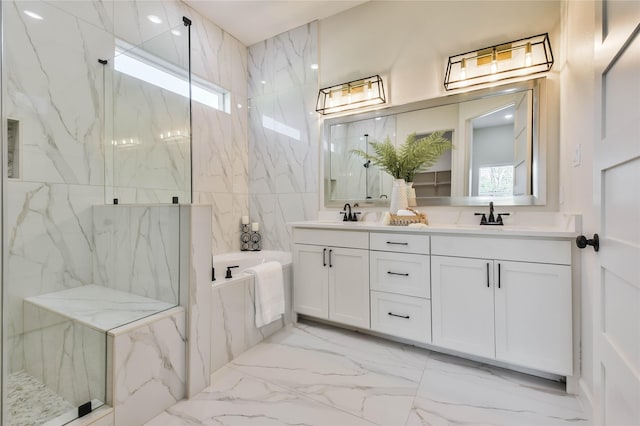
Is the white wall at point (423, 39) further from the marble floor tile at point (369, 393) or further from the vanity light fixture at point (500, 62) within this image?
the marble floor tile at point (369, 393)

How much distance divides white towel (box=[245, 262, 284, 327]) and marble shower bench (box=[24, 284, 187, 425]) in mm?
638

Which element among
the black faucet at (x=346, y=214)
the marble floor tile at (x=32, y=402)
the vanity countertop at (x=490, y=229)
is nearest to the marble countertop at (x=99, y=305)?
the marble floor tile at (x=32, y=402)

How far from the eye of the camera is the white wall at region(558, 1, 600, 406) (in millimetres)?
1369

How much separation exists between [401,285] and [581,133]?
4.42ft

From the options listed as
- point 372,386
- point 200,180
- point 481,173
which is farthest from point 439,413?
point 200,180

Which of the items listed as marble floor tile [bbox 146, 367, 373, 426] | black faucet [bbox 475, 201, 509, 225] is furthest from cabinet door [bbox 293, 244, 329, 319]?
black faucet [bbox 475, 201, 509, 225]

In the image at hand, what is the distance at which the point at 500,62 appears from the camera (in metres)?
2.14

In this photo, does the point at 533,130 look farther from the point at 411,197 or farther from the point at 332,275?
the point at 332,275

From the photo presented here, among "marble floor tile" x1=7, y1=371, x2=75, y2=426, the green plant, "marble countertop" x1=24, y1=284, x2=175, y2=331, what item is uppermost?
the green plant

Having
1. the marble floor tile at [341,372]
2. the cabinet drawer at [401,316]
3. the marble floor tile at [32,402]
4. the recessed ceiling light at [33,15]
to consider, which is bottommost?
the marble floor tile at [341,372]

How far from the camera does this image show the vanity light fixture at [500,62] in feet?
6.57

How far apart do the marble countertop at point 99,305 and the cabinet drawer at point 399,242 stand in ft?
4.59

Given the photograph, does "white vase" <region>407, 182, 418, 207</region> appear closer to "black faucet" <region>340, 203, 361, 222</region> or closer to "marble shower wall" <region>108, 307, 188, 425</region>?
"black faucet" <region>340, 203, 361, 222</region>

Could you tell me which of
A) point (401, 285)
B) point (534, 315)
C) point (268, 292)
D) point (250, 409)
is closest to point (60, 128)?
point (268, 292)
